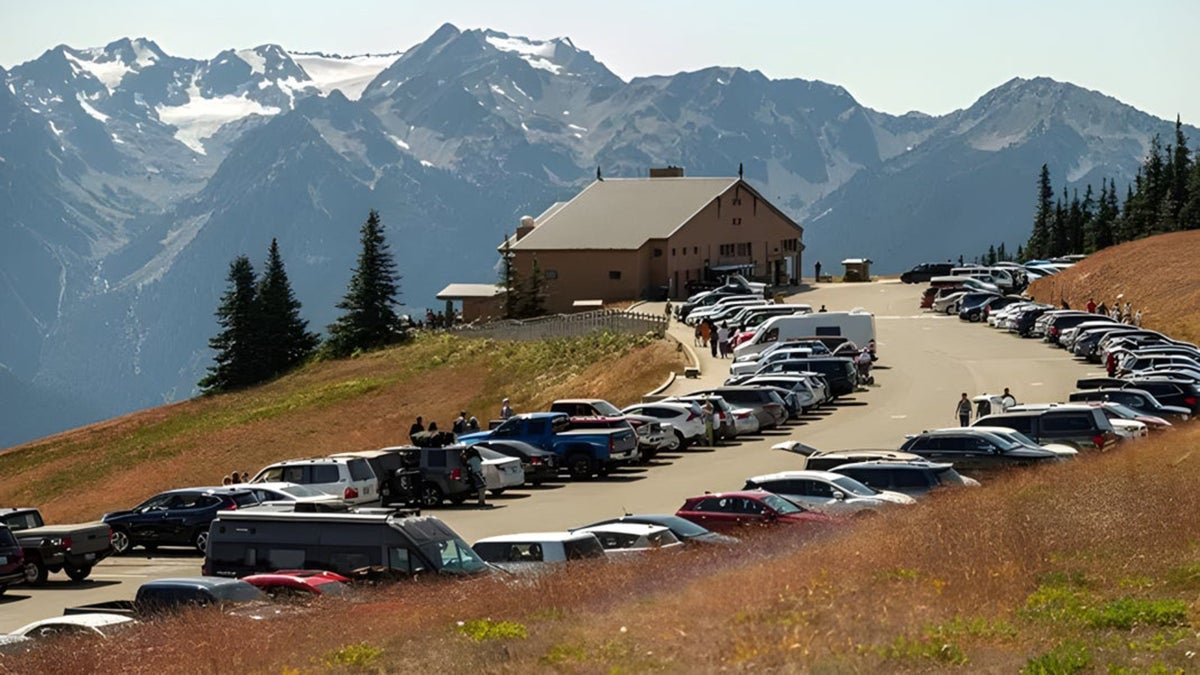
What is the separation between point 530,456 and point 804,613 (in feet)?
73.2

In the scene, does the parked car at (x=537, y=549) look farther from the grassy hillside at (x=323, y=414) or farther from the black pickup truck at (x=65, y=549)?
the grassy hillside at (x=323, y=414)

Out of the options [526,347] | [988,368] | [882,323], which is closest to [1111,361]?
[988,368]

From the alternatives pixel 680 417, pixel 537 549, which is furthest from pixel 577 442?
pixel 537 549

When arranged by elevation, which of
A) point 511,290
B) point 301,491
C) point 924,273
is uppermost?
point 924,273

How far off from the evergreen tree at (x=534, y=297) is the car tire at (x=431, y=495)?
54.5 metres

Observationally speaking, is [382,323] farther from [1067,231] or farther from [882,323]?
[1067,231]

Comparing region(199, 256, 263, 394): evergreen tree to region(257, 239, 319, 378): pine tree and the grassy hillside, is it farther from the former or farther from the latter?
the grassy hillside

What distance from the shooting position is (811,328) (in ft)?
204

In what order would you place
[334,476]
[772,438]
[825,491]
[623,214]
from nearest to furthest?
[825,491]
[334,476]
[772,438]
[623,214]

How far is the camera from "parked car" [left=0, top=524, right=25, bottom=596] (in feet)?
94.9

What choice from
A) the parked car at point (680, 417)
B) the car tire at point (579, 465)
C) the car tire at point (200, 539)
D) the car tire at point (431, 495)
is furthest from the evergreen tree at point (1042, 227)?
the car tire at point (200, 539)

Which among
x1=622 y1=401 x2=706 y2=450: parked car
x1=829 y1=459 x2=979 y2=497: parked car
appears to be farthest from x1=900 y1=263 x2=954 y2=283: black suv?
x1=829 y1=459 x2=979 y2=497: parked car

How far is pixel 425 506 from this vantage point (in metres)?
37.8

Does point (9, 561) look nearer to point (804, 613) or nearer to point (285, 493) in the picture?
point (285, 493)
